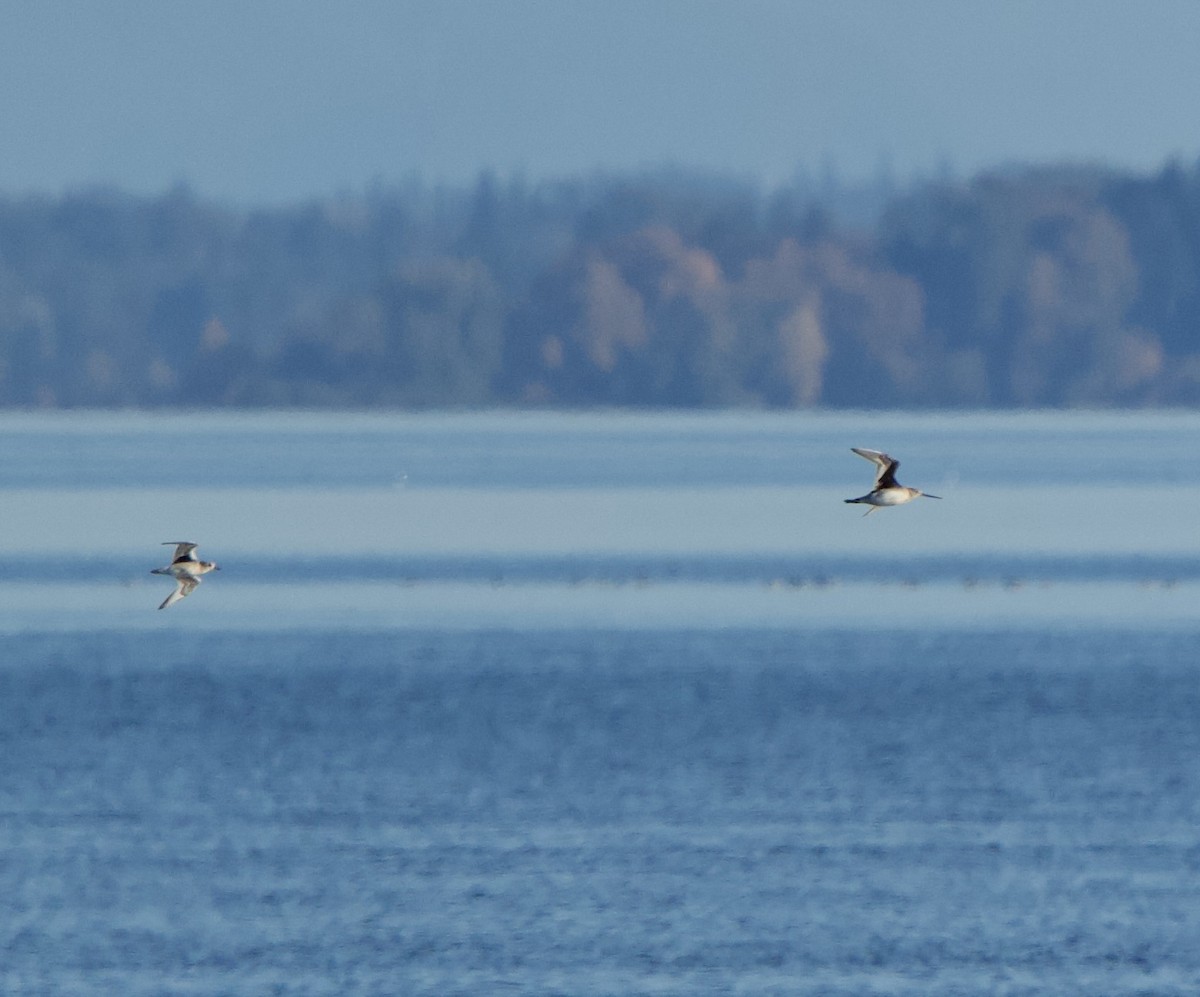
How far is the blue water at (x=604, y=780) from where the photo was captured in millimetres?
12023

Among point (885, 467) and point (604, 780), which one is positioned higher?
point (885, 467)

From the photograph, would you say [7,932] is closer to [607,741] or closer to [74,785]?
[74,785]

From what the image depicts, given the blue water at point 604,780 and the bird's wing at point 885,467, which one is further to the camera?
the bird's wing at point 885,467

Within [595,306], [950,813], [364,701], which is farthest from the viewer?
[595,306]

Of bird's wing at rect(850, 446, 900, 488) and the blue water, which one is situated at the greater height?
bird's wing at rect(850, 446, 900, 488)

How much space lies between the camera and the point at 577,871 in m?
13.5

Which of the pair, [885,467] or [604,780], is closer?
[604,780]

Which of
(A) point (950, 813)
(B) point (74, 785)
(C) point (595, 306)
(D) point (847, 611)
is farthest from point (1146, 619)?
(C) point (595, 306)

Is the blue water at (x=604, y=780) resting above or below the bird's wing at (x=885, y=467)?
below

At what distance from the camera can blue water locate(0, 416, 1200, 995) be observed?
1202 centimetres

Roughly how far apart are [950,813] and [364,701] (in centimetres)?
646

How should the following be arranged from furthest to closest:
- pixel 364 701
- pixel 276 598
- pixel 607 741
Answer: pixel 276 598, pixel 364 701, pixel 607 741

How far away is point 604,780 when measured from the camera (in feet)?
54.2

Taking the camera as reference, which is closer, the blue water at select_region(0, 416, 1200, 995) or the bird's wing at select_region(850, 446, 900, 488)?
the blue water at select_region(0, 416, 1200, 995)
